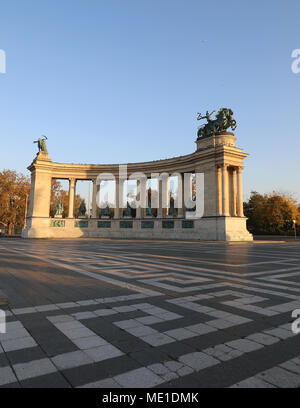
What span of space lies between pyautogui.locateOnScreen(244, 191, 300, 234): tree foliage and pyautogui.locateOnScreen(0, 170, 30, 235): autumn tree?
54.0 m

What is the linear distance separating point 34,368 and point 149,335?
1756 mm

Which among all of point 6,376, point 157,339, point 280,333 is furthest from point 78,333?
point 280,333

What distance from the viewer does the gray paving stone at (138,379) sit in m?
2.87

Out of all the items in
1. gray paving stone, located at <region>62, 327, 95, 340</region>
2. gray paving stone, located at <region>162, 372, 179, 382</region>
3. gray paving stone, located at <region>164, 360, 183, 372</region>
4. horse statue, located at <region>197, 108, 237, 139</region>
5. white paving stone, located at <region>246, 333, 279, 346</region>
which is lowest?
white paving stone, located at <region>246, 333, 279, 346</region>

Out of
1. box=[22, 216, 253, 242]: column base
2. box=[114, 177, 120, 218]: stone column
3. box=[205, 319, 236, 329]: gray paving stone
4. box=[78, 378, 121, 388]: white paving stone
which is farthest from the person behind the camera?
box=[114, 177, 120, 218]: stone column

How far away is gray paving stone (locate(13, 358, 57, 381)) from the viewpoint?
119 inches

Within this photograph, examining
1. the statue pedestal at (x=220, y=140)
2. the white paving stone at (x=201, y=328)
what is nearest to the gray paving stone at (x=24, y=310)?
the white paving stone at (x=201, y=328)

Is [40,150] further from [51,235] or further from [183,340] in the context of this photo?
[183,340]

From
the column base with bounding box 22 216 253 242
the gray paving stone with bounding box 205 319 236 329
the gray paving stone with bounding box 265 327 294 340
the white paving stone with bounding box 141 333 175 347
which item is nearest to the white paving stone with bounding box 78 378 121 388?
the white paving stone with bounding box 141 333 175 347

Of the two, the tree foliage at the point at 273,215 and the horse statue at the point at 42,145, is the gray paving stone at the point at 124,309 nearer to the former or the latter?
the horse statue at the point at 42,145

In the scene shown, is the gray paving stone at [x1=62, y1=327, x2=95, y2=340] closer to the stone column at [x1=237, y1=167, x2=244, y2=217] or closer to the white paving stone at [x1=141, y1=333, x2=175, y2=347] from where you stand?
the white paving stone at [x1=141, y1=333, x2=175, y2=347]

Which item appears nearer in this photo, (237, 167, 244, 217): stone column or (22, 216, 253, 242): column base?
(22, 216, 253, 242): column base

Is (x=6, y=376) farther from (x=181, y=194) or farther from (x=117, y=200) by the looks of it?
(x=117, y=200)

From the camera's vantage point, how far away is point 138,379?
2.95m
